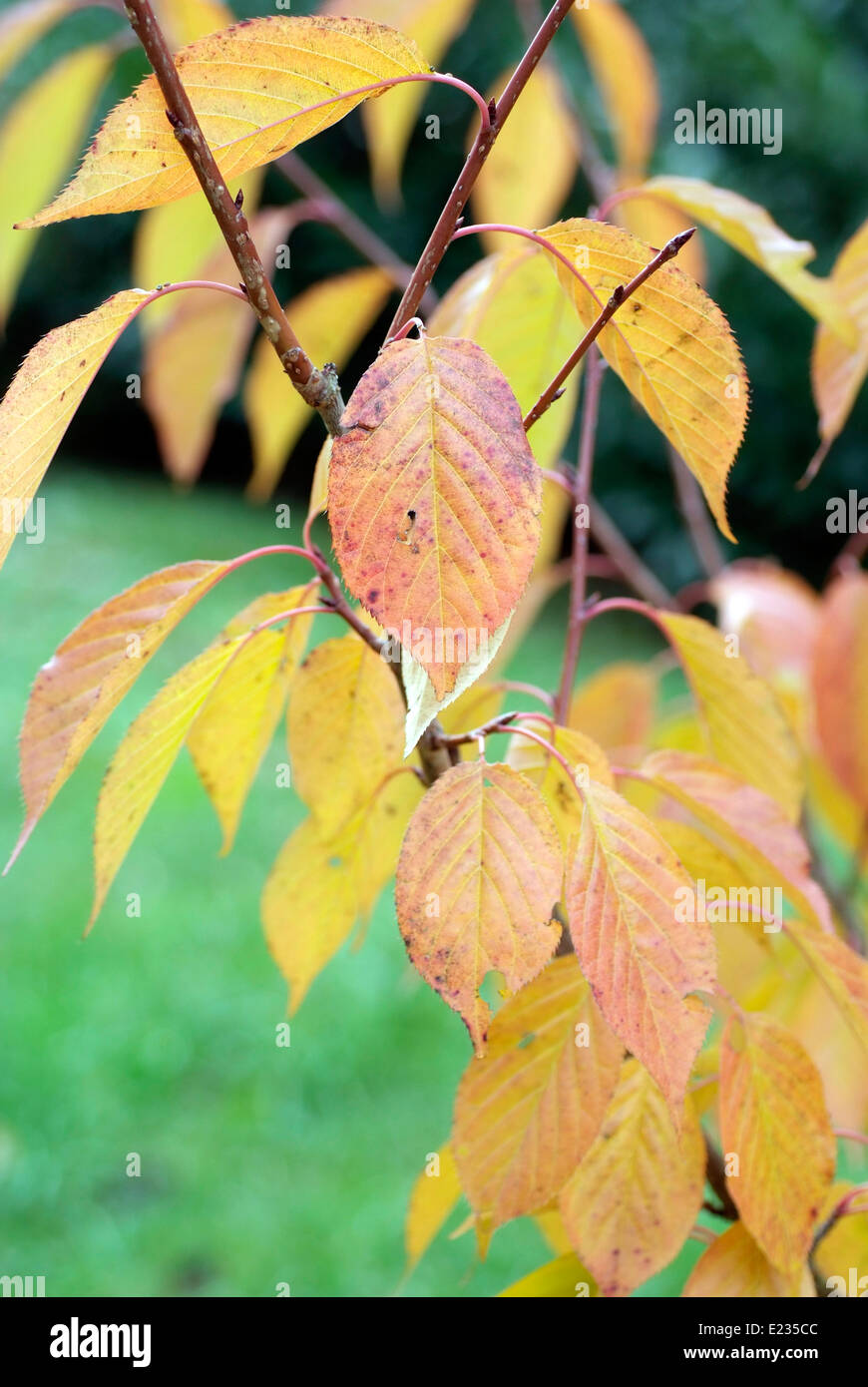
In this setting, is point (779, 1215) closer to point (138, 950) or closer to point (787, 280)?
point (787, 280)

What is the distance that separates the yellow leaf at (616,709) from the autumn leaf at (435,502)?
2.25 feet

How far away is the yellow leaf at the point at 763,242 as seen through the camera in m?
0.66

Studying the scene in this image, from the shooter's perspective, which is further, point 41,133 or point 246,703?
point 41,133

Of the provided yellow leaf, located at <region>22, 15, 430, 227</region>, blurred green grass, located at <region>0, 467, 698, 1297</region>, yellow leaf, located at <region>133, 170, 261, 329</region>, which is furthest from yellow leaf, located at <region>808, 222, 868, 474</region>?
blurred green grass, located at <region>0, 467, 698, 1297</region>

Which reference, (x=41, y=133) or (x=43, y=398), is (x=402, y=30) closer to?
(x=41, y=133)

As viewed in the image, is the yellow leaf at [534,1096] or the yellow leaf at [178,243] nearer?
the yellow leaf at [534,1096]

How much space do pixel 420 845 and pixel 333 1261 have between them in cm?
207

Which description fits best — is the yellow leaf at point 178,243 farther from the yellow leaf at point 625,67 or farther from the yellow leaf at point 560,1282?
the yellow leaf at point 560,1282

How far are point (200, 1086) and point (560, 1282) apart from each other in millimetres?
2249

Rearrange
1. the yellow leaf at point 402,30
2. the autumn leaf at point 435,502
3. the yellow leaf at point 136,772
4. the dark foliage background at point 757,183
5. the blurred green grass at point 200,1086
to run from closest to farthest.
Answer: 1. the autumn leaf at point 435,502
2. the yellow leaf at point 136,772
3. the yellow leaf at point 402,30
4. the blurred green grass at point 200,1086
5. the dark foliage background at point 757,183

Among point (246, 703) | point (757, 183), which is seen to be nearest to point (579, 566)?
point (246, 703)

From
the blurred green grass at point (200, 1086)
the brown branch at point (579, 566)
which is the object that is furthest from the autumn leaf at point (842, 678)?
the blurred green grass at point (200, 1086)

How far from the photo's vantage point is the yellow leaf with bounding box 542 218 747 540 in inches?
19.6

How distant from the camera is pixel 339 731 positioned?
2.16 ft
